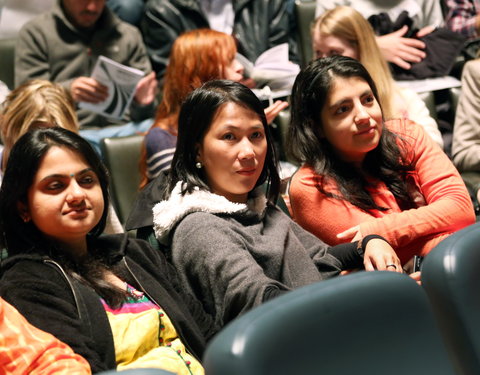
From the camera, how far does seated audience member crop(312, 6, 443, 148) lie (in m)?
2.63

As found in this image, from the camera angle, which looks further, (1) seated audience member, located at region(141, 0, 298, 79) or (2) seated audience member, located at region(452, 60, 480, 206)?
(1) seated audience member, located at region(141, 0, 298, 79)

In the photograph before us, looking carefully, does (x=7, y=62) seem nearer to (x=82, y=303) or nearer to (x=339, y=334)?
(x=82, y=303)

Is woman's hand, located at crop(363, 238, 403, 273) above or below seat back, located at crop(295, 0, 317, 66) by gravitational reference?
below

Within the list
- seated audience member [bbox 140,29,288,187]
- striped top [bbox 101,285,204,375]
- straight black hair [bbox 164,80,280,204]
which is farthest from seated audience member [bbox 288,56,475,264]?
striped top [bbox 101,285,204,375]

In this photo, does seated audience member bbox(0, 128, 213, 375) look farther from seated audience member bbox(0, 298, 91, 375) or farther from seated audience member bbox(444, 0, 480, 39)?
seated audience member bbox(444, 0, 480, 39)

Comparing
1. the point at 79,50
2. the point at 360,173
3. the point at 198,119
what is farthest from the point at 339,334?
the point at 79,50

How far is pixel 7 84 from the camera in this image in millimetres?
3107

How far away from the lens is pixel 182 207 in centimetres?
173

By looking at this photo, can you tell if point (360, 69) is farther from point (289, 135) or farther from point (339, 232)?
point (339, 232)

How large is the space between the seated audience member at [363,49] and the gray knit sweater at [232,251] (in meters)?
0.93

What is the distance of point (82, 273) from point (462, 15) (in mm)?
2559

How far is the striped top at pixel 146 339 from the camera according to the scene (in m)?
1.48

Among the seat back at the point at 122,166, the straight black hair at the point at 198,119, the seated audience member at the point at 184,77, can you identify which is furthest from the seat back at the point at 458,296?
the seat back at the point at 122,166

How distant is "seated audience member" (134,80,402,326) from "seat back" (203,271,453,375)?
0.60 meters
